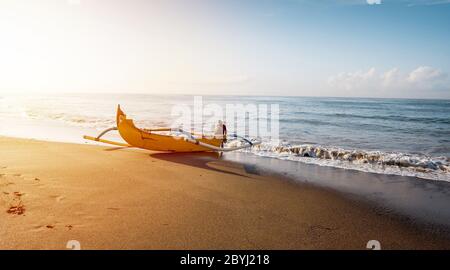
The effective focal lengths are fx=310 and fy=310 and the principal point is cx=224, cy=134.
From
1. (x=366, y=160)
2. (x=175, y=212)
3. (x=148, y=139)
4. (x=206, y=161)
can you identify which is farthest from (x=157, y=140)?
(x=366, y=160)

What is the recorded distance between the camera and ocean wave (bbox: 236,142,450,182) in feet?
25.3

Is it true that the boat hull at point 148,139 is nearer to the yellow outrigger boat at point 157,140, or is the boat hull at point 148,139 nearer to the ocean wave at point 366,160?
the yellow outrigger boat at point 157,140

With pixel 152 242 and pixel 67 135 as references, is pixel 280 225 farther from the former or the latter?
pixel 67 135

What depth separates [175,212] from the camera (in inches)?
173

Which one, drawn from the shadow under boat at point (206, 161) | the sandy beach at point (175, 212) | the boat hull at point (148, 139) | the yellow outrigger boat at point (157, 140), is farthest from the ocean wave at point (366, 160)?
the sandy beach at point (175, 212)

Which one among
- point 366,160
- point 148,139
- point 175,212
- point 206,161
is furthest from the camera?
point 366,160

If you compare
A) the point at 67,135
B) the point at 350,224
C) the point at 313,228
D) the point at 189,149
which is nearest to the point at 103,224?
the point at 313,228

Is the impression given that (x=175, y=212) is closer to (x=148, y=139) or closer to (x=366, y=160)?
(x=148, y=139)

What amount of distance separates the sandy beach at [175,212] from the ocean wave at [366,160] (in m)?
2.70

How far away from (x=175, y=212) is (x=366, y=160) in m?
6.63

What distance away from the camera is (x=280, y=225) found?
13.5 ft

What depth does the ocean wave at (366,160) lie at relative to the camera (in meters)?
7.71

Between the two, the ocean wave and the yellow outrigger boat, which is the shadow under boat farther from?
the ocean wave
